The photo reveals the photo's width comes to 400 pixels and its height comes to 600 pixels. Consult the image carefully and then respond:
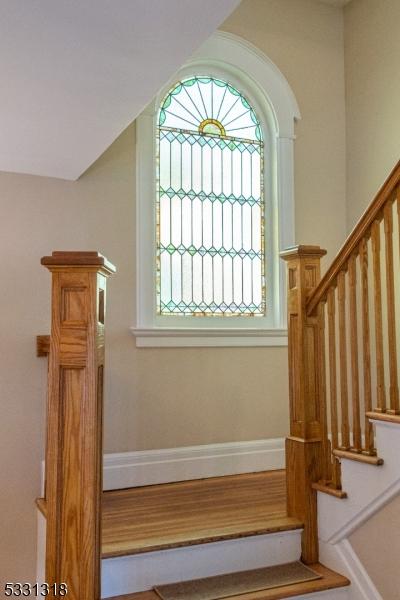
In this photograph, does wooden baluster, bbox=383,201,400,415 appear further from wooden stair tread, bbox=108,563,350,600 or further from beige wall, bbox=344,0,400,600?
beige wall, bbox=344,0,400,600

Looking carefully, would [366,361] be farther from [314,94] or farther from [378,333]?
[314,94]

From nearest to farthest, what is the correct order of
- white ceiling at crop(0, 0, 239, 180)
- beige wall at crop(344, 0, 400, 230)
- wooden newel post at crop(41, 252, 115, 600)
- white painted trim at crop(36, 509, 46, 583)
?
white ceiling at crop(0, 0, 239, 180) < wooden newel post at crop(41, 252, 115, 600) < white painted trim at crop(36, 509, 46, 583) < beige wall at crop(344, 0, 400, 230)

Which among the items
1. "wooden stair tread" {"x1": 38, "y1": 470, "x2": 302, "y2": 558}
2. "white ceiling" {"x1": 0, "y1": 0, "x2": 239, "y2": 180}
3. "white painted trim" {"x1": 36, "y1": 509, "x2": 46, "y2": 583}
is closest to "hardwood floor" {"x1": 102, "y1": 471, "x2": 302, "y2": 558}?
"wooden stair tread" {"x1": 38, "y1": 470, "x2": 302, "y2": 558}

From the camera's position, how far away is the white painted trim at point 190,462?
11.2 ft

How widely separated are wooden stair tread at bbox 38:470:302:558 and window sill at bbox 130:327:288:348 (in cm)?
84

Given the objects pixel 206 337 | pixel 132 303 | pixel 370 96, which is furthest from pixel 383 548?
pixel 370 96

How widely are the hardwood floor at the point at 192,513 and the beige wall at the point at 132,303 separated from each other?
313mm

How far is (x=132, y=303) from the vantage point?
11.6 ft

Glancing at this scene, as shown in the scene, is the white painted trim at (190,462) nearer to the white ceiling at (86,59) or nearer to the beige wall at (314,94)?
the beige wall at (314,94)

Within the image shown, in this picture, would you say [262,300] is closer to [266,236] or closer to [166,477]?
[266,236]

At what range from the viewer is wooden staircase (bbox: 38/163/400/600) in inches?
86.0

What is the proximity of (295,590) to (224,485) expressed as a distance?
41.1 inches

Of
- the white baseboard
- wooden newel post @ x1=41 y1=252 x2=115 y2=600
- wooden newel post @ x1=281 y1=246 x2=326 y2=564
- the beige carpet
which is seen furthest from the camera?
the white baseboard

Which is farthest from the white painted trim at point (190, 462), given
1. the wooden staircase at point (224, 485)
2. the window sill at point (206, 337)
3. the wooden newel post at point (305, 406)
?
the wooden newel post at point (305, 406)
